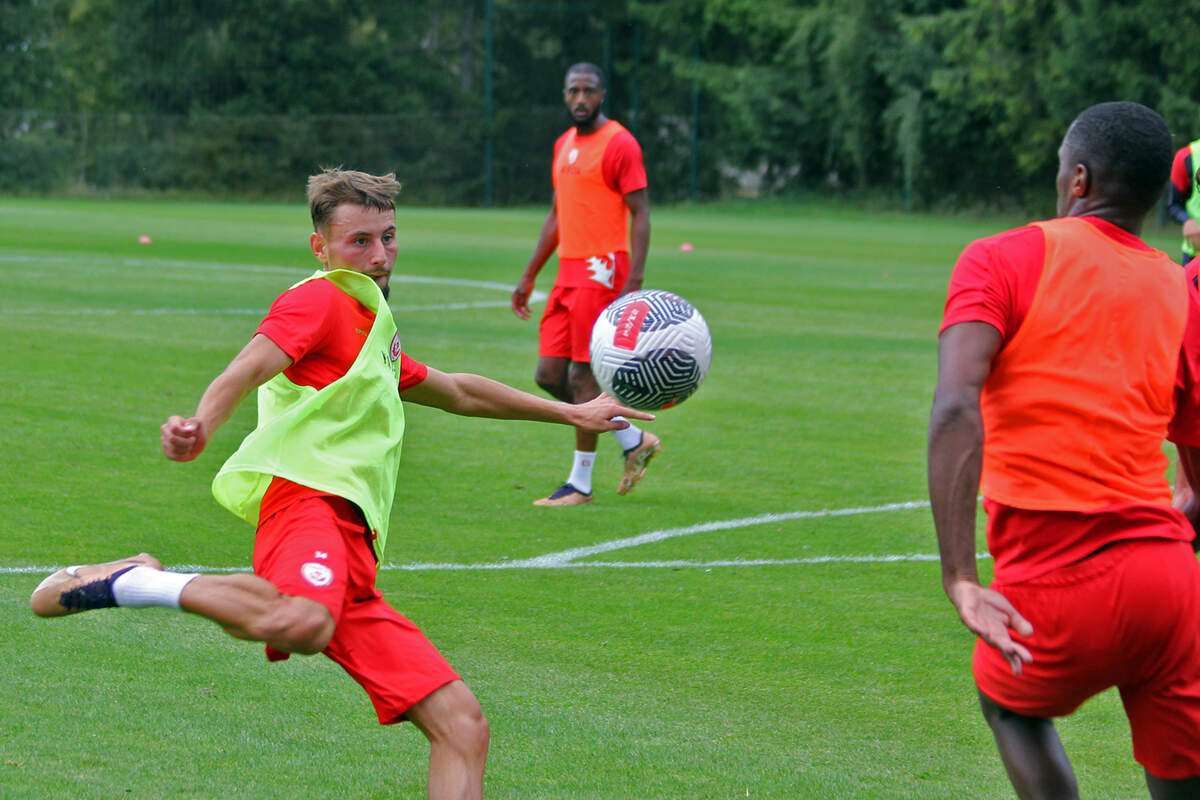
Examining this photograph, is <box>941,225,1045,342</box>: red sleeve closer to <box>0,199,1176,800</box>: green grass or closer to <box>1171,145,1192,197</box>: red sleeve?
<box>0,199,1176,800</box>: green grass

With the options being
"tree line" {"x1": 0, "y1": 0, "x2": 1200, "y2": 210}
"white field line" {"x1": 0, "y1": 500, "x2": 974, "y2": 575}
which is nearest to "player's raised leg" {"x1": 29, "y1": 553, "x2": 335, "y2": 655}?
"white field line" {"x1": 0, "y1": 500, "x2": 974, "y2": 575}

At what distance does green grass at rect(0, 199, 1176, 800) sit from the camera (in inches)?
187

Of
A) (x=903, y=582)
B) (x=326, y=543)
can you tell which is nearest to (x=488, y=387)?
(x=326, y=543)

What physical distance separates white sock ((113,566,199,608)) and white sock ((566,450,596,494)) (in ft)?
16.2

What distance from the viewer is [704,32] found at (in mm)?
56344

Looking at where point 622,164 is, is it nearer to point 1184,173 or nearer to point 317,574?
point 1184,173

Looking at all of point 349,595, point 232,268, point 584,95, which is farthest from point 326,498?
point 232,268

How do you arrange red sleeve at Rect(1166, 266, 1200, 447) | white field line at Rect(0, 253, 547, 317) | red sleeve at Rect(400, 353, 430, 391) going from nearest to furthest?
red sleeve at Rect(1166, 266, 1200, 447) → red sleeve at Rect(400, 353, 430, 391) → white field line at Rect(0, 253, 547, 317)

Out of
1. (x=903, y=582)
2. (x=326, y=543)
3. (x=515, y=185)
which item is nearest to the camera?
(x=326, y=543)

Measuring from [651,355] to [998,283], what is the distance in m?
2.66

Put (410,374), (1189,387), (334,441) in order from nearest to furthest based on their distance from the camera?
(1189,387) < (334,441) < (410,374)

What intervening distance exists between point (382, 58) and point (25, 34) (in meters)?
12.4

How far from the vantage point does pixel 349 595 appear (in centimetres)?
402

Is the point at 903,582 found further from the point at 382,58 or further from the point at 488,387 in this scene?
the point at 382,58
